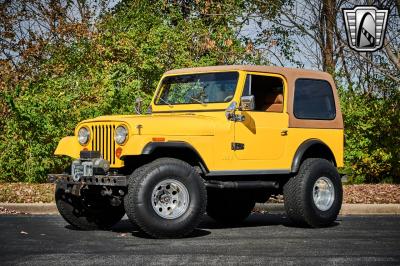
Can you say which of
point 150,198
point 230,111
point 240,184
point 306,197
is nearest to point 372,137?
point 306,197

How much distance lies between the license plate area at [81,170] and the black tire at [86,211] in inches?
25.9

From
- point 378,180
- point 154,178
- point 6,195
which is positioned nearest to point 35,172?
point 6,195

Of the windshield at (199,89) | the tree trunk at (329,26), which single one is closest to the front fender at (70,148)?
the windshield at (199,89)

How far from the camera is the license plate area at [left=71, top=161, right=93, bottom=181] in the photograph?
10195 millimetres

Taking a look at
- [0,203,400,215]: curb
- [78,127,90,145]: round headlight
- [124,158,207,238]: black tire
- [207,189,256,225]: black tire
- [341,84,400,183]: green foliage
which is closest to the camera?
[124,158,207,238]: black tire

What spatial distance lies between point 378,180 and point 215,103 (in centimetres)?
961

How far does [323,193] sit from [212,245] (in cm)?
289

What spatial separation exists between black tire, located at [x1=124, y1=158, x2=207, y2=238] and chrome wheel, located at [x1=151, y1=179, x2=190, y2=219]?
0.04 metres

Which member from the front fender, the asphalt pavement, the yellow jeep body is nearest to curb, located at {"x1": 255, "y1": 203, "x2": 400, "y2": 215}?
the asphalt pavement

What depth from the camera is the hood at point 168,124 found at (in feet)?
32.9

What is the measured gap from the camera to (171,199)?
10086 millimetres

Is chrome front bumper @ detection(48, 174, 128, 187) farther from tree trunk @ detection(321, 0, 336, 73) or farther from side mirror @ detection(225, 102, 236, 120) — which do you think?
tree trunk @ detection(321, 0, 336, 73)

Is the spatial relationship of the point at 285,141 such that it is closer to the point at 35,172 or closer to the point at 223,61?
the point at 35,172

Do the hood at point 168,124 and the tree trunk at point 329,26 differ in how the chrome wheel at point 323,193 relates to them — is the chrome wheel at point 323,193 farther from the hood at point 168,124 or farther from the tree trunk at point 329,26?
the tree trunk at point 329,26
